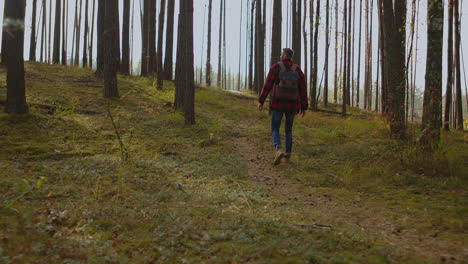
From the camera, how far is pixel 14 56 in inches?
281

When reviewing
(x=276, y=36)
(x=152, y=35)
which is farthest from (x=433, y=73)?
(x=152, y=35)

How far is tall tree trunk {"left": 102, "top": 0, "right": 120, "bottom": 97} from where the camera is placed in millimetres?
10891

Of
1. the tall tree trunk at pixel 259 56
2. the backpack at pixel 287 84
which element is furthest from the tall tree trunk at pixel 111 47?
the tall tree trunk at pixel 259 56

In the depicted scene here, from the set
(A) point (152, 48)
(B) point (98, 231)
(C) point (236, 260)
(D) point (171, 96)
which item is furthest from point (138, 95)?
(C) point (236, 260)

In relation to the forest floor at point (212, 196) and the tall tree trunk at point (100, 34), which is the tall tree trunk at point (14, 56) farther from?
the tall tree trunk at point (100, 34)

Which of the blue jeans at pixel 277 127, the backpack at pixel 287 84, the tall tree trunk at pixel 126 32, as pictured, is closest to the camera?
the backpack at pixel 287 84

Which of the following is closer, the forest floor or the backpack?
the forest floor

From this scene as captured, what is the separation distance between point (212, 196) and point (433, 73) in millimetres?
5028

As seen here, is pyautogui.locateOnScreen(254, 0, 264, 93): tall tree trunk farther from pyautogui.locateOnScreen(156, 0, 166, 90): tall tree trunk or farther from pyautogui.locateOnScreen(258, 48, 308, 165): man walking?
pyautogui.locateOnScreen(258, 48, 308, 165): man walking

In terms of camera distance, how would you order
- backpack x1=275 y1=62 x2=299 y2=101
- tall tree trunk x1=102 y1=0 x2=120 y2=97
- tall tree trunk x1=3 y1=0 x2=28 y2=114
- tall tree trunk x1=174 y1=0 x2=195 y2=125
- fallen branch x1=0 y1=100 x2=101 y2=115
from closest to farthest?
backpack x1=275 y1=62 x2=299 y2=101 → tall tree trunk x1=3 y1=0 x2=28 y2=114 → fallen branch x1=0 y1=100 x2=101 y2=115 → tall tree trunk x1=174 y1=0 x2=195 y2=125 → tall tree trunk x1=102 y1=0 x2=120 y2=97

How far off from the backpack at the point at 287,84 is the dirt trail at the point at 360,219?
1.42 meters

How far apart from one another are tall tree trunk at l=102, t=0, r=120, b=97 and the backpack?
21.6ft

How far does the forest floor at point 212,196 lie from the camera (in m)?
2.74

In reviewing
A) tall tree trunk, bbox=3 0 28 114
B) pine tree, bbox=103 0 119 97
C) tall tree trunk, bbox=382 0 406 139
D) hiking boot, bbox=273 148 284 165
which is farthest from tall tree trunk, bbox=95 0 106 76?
tall tree trunk, bbox=382 0 406 139
